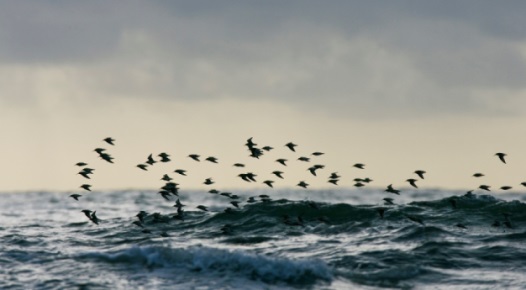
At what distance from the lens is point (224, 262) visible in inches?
1080

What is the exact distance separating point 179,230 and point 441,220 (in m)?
10.8

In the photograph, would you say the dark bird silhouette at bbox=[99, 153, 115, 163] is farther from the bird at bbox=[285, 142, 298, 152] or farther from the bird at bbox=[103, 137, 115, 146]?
the bird at bbox=[285, 142, 298, 152]

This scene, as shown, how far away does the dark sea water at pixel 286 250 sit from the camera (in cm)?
2589

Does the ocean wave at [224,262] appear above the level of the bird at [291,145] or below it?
below

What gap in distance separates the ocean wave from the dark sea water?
3 cm

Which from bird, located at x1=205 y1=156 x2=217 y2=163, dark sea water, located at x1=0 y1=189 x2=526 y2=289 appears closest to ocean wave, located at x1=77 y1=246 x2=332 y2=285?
dark sea water, located at x1=0 y1=189 x2=526 y2=289

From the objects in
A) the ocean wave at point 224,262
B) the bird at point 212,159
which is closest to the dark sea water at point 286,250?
the ocean wave at point 224,262

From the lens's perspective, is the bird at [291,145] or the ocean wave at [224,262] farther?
the bird at [291,145]

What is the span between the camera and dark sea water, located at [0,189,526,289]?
→ 2589 cm

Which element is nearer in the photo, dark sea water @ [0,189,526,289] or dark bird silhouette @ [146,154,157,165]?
dark sea water @ [0,189,526,289]

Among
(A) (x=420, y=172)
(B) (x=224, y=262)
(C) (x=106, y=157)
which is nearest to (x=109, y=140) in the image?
(C) (x=106, y=157)

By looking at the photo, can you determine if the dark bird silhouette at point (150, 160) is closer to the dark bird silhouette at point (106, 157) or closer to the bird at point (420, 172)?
the dark bird silhouette at point (106, 157)

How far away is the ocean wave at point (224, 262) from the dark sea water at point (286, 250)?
0.03 metres

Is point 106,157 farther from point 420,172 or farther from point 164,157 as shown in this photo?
point 420,172
